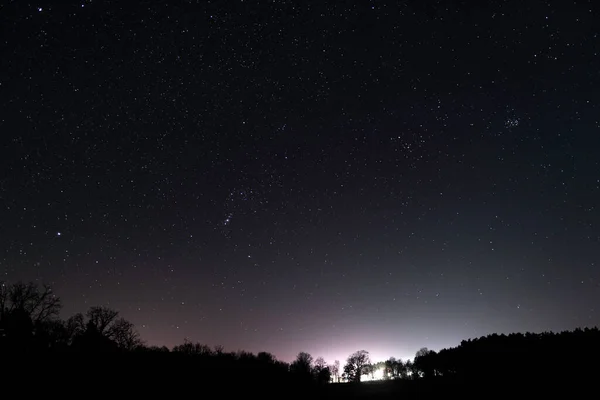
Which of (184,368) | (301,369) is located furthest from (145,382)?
(301,369)

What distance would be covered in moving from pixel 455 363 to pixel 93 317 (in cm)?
7101

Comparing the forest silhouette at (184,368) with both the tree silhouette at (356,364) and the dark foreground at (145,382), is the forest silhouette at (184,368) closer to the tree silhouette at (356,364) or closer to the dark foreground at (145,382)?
the dark foreground at (145,382)

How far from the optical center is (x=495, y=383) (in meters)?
35.5

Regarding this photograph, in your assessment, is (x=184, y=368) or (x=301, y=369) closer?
(x=184, y=368)

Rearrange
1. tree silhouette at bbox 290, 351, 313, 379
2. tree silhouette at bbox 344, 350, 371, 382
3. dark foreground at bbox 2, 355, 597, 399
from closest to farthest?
1. dark foreground at bbox 2, 355, 597, 399
2. tree silhouette at bbox 290, 351, 313, 379
3. tree silhouette at bbox 344, 350, 371, 382

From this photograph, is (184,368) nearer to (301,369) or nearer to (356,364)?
(301,369)

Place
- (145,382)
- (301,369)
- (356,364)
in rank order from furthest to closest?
(356,364)
(301,369)
(145,382)

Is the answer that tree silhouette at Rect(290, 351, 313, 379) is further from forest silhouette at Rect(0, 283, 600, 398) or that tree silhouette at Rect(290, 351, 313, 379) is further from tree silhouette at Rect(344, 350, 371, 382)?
tree silhouette at Rect(344, 350, 371, 382)

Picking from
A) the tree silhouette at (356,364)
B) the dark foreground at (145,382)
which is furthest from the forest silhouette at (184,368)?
the tree silhouette at (356,364)

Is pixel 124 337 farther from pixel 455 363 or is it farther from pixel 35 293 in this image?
pixel 455 363

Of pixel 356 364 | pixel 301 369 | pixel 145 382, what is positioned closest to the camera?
pixel 145 382

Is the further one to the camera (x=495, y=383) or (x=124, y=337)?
(x=124, y=337)

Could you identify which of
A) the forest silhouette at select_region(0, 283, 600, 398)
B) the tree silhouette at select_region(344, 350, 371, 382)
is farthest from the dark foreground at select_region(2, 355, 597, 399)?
the tree silhouette at select_region(344, 350, 371, 382)

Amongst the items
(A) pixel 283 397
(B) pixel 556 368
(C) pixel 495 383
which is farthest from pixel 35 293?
(B) pixel 556 368
